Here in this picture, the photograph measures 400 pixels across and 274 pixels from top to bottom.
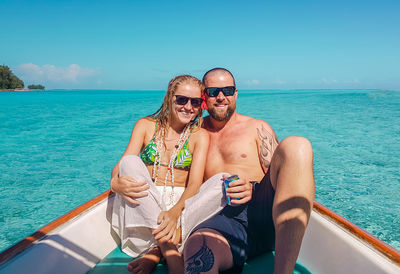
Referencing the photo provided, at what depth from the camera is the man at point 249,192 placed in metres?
1.22

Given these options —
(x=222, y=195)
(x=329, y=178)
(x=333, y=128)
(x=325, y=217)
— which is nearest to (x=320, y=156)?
(x=329, y=178)

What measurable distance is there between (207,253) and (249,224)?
1.55ft

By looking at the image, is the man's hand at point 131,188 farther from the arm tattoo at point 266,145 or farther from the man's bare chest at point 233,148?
the arm tattoo at point 266,145

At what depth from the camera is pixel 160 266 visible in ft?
6.04

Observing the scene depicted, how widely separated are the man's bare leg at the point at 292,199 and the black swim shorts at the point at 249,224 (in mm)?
286

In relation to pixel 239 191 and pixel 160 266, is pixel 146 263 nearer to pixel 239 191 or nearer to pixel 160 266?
pixel 160 266

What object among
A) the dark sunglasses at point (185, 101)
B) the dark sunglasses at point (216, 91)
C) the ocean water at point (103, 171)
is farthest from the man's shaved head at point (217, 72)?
the ocean water at point (103, 171)

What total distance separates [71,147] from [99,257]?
7209 mm

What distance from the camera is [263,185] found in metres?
1.65

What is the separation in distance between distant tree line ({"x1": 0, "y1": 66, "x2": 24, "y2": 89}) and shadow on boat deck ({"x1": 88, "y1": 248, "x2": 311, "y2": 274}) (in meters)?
56.2

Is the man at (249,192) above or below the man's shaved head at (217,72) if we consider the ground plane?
below

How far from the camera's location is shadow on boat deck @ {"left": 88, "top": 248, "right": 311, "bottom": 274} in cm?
179

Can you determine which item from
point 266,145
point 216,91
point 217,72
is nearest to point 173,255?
point 266,145

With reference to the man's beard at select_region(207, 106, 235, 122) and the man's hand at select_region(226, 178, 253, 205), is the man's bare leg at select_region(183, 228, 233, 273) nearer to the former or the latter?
the man's hand at select_region(226, 178, 253, 205)
